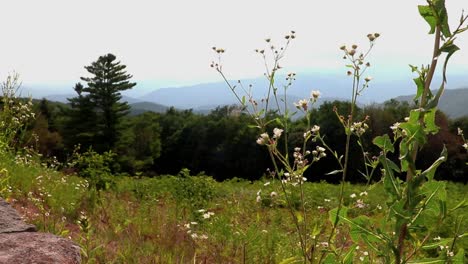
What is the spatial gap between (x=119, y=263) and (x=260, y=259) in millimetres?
1270

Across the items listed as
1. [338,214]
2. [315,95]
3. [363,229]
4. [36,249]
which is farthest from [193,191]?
[363,229]

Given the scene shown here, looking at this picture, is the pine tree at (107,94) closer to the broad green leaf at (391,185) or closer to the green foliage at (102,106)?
the green foliage at (102,106)

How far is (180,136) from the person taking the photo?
204 ft

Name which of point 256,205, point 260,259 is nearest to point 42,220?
point 260,259

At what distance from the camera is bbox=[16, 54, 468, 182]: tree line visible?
1504 inches

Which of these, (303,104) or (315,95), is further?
(315,95)

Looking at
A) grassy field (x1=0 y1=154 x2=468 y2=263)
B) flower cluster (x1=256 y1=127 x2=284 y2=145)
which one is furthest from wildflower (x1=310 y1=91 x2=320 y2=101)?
grassy field (x1=0 y1=154 x2=468 y2=263)

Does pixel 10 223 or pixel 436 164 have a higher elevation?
pixel 436 164

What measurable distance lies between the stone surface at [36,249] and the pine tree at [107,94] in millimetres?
44859

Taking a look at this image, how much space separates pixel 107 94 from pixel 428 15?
156 feet

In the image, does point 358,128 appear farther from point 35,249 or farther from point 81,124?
point 81,124

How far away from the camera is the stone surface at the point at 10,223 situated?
303 centimetres

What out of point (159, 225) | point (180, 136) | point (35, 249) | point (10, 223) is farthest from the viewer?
point (180, 136)

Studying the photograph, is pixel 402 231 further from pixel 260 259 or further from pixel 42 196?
pixel 42 196
